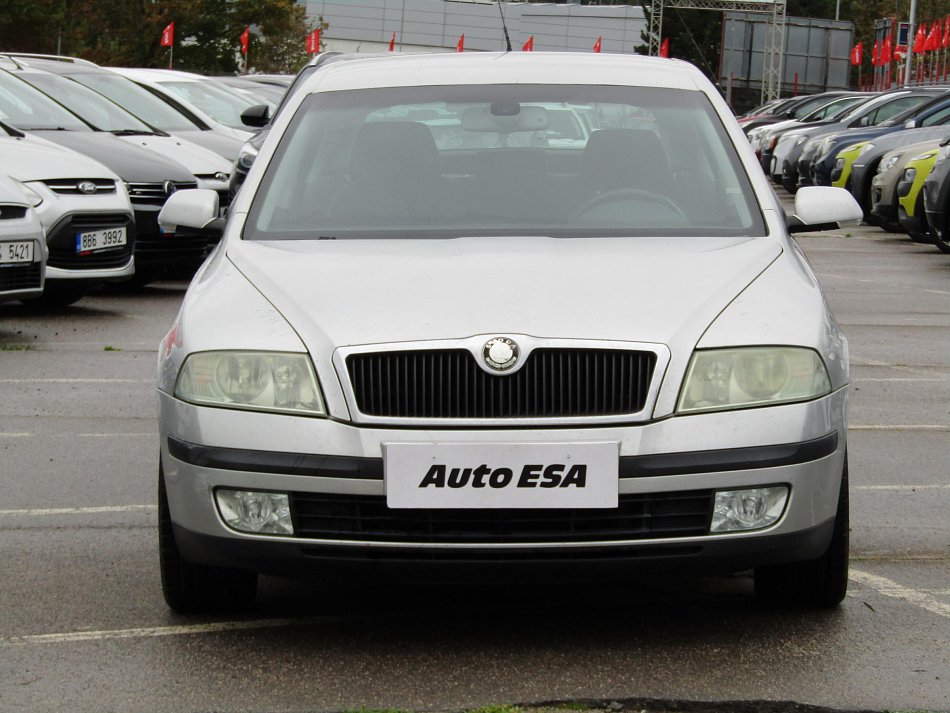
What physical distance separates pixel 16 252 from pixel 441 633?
22.7 ft

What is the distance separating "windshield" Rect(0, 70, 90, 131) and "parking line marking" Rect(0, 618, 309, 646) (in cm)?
986

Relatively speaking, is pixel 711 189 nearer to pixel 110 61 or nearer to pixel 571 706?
pixel 571 706

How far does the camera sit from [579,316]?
13.5 feet

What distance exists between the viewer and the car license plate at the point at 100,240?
466 inches

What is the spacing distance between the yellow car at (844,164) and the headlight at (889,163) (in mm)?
3017

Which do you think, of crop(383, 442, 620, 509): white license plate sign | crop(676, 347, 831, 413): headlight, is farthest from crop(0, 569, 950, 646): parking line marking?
crop(676, 347, 831, 413): headlight

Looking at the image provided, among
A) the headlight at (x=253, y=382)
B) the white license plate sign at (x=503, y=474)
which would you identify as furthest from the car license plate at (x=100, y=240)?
the white license plate sign at (x=503, y=474)

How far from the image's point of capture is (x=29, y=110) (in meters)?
13.9

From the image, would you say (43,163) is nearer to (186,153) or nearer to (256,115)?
(256,115)

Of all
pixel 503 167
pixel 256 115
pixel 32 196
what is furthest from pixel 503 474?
pixel 256 115

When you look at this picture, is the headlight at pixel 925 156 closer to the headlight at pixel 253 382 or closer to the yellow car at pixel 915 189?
the yellow car at pixel 915 189

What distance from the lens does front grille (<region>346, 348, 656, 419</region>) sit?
3.96 m

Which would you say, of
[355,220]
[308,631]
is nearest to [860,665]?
[308,631]

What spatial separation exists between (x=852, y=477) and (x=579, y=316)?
2.84 metres
